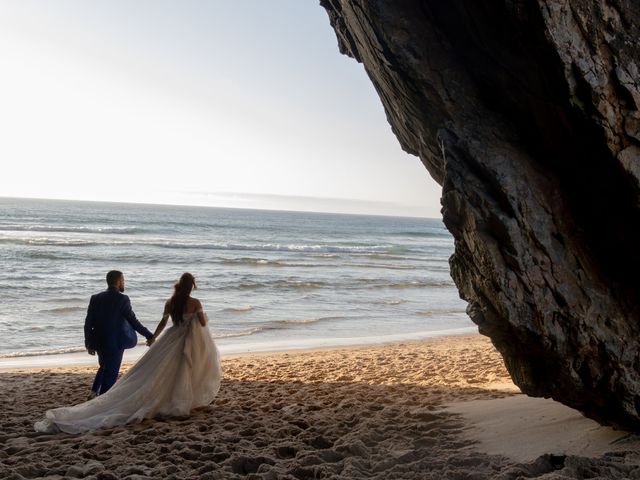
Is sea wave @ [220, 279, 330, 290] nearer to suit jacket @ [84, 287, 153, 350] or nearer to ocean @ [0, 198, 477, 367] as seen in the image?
ocean @ [0, 198, 477, 367]

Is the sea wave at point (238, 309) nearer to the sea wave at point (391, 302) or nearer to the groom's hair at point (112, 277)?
the sea wave at point (391, 302)

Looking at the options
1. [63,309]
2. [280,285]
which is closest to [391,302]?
[280,285]

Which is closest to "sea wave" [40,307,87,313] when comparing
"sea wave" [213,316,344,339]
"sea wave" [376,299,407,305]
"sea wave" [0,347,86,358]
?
"sea wave" [0,347,86,358]

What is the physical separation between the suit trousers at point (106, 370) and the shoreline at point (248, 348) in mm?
3843

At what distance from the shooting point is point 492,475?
14.1ft

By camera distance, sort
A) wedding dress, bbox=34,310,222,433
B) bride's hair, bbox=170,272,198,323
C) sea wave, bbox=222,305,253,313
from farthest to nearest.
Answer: sea wave, bbox=222,305,253,313 → bride's hair, bbox=170,272,198,323 → wedding dress, bbox=34,310,222,433

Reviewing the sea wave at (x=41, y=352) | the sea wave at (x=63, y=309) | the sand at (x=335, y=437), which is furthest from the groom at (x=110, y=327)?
the sea wave at (x=63, y=309)

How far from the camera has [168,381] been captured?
22.5ft

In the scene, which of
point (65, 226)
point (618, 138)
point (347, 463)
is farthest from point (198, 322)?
point (65, 226)

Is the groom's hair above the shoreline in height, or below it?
above

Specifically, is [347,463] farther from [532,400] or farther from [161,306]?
[161,306]

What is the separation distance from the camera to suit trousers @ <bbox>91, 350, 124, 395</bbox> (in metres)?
7.34

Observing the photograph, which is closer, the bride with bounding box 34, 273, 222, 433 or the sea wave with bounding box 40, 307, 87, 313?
the bride with bounding box 34, 273, 222, 433

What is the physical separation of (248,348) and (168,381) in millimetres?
6057
